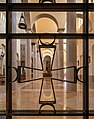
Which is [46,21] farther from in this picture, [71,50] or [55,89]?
[71,50]

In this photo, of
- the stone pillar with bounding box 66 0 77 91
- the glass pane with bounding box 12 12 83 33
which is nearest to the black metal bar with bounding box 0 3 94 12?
the glass pane with bounding box 12 12 83 33

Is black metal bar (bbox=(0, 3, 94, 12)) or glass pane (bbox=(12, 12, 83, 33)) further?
glass pane (bbox=(12, 12, 83, 33))

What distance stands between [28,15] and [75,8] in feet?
36.7

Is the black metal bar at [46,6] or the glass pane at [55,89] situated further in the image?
the glass pane at [55,89]

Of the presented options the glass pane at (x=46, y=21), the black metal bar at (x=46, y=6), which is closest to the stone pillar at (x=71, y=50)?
the glass pane at (x=46, y=21)

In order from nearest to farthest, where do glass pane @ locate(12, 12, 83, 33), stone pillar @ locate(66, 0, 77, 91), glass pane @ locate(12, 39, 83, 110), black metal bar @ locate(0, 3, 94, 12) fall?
black metal bar @ locate(0, 3, 94, 12) → glass pane @ locate(12, 39, 83, 110) → glass pane @ locate(12, 12, 83, 33) → stone pillar @ locate(66, 0, 77, 91)

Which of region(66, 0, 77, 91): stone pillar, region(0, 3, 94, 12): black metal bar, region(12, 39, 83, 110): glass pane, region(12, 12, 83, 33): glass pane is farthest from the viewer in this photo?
region(66, 0, 77, 91): stone pillar

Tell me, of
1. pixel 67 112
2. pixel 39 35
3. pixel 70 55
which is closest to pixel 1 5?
pixel 39 35

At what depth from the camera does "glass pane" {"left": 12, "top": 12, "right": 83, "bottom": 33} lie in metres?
6.37

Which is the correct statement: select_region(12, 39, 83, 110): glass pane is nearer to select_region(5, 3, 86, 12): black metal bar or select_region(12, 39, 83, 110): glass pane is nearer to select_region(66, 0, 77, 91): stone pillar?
select_region(66, 0, 77, 91): stone pillar

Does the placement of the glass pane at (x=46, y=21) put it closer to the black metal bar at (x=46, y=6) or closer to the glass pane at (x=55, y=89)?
the glass pane at (x=55, y=89)

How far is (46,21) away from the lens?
19.1 metres

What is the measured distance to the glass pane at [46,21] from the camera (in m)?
6.37

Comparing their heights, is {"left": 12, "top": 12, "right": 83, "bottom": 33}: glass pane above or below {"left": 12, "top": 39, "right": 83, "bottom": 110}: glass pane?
above
